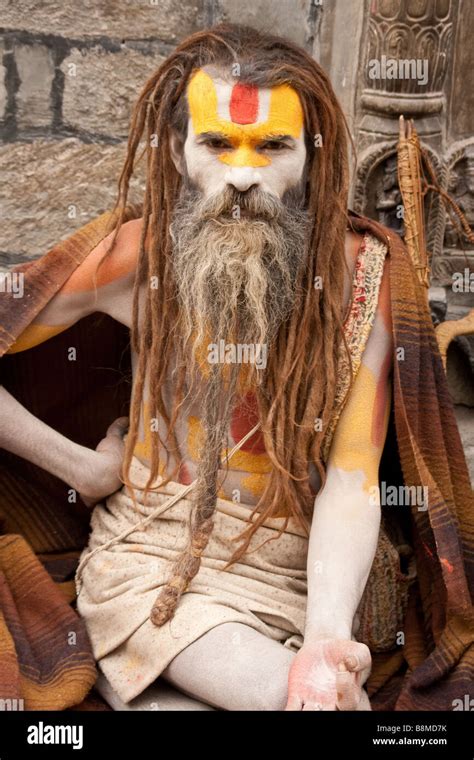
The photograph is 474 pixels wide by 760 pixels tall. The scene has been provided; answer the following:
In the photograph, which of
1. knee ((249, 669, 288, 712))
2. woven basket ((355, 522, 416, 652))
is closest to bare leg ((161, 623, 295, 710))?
knee ((249, 669, 288, 712))

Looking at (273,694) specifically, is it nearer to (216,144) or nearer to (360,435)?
(360,435)

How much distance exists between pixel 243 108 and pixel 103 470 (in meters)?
0.86

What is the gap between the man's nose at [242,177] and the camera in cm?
240

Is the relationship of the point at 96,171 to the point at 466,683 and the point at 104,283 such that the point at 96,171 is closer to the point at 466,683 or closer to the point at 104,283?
the point at 104,283

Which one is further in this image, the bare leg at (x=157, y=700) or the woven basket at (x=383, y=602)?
the woven basket at (x=383, y=602)

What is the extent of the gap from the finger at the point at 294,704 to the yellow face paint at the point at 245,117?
3.37ft

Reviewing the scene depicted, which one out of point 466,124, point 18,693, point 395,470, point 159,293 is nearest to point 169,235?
point 159,293

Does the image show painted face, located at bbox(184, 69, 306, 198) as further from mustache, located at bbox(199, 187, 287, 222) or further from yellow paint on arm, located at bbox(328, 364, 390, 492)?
yellow paint on arm, located at bbox(328, 364, 390, 492)

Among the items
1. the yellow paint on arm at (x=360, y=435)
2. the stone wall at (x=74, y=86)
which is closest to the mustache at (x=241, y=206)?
the yellow paint on arm at (x=360, y=435)

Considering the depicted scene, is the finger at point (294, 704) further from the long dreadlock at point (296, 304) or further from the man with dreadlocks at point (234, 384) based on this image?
the long dreadlock at point (296, 304)

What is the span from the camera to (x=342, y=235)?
8.53ft

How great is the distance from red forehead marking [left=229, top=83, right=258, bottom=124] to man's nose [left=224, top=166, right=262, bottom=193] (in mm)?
101

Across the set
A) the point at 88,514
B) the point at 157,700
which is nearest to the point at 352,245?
the point at 88,514

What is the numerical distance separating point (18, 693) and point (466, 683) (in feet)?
2.94
